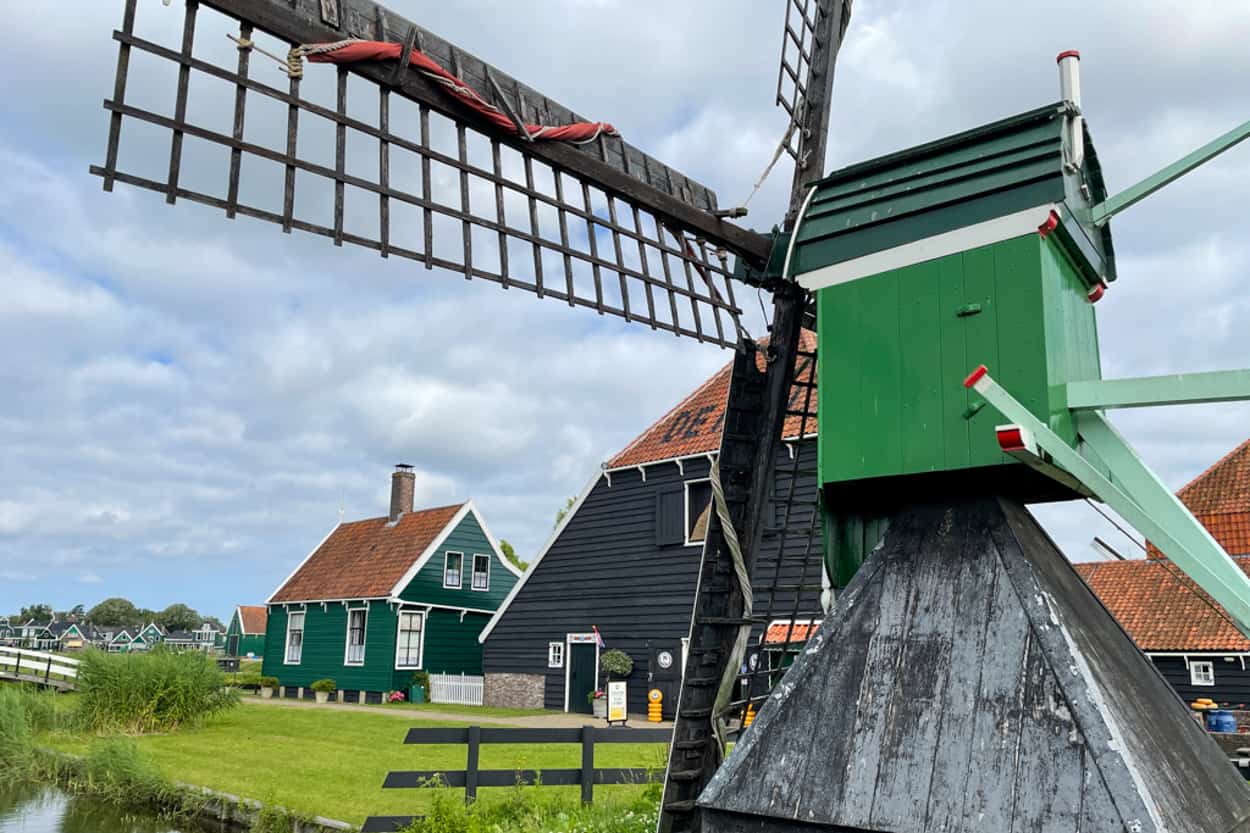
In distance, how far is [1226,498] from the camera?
2039cm

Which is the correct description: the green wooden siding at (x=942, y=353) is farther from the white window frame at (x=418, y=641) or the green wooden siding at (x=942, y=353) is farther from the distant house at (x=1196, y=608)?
the white window frame at (x=418, y=641)

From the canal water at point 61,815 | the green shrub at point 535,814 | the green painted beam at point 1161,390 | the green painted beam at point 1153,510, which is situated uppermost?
the green painted beam at point 1161,390

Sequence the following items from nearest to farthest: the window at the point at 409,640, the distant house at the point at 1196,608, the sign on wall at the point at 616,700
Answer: the sign on wall at the point at 616,700 < the distant house at the point at 1196,608 < the window at the point at 409,640

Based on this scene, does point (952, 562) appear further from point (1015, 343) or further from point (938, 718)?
point (1015, 343)

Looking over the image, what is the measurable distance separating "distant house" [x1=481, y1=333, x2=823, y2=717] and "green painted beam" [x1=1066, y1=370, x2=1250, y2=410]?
37.1 ft

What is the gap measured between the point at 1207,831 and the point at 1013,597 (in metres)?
0.98

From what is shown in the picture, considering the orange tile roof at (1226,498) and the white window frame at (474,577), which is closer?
the orange tile roof at (1226,498)

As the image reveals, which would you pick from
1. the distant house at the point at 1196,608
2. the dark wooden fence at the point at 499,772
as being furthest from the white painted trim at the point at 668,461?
the dark wooden fence at the point at 499,772

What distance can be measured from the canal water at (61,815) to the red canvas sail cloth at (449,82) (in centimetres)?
764

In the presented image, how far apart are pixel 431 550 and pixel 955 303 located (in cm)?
2190

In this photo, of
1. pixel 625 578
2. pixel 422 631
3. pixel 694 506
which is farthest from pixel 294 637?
pixel 694 506

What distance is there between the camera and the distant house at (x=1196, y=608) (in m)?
16.1

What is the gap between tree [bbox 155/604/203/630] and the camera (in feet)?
380

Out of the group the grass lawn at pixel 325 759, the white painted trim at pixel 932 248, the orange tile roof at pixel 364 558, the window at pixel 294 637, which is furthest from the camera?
the window at pixel 294 637
